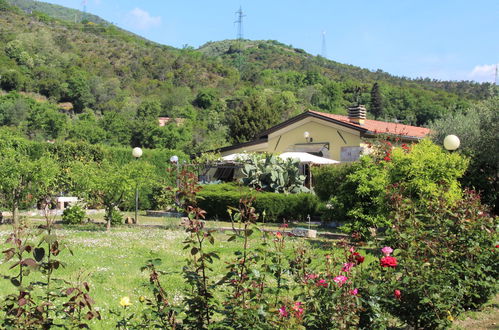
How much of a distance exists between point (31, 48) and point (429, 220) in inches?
2579

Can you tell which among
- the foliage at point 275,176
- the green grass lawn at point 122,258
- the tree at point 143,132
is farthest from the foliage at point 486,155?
the tree at point 143,132

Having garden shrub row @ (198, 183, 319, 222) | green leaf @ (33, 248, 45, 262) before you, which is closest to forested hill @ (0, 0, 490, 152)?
garden shrub row @ (198, 183, 319, 222)

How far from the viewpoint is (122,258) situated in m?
8.37

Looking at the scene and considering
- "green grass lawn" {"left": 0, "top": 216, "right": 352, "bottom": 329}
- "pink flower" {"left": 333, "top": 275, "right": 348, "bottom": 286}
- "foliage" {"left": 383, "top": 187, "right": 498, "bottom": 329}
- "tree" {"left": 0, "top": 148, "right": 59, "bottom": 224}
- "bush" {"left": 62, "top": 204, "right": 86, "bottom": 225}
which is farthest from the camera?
"bush" {"left": 62, "top": 204, "right": 86, "bottom": 225}

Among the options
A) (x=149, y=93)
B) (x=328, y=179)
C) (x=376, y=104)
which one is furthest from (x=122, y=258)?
(x=149, y=93)

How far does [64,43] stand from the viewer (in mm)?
73125

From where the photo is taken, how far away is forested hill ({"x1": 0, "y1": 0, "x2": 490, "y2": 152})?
145ft

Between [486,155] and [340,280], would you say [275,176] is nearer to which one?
[486,155]

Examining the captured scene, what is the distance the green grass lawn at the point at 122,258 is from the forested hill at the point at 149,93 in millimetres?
22287

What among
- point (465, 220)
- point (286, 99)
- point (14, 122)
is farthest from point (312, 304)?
point (286, 99)

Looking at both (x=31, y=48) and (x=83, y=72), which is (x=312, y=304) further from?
(x=31, y=48)

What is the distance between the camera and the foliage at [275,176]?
667 inches

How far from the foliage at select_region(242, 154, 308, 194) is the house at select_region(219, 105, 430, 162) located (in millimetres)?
5309

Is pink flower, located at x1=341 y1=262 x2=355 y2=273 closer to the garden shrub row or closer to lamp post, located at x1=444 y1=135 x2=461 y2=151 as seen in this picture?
lamp post, located at x1=444 y1=135 x2=461 y2=151
